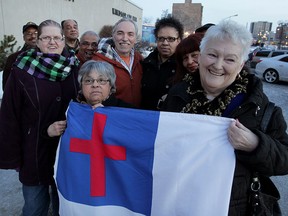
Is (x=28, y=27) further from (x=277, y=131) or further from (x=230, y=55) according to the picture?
(x=277, y=131)

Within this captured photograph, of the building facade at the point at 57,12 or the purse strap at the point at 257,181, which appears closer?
the purse strap at the point at 257,181

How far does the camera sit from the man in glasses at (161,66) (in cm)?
264

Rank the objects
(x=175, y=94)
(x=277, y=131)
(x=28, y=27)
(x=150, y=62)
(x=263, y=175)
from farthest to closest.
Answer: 1. (x=28, y=27)
2. (x=150, y=62)
3. (x=175, y=94)
4. (x=263, y=175)
5. (x=277, y=131)

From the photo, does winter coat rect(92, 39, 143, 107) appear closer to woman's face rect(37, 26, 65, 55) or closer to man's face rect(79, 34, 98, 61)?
woman's face rect(37, 26, 65, 55)

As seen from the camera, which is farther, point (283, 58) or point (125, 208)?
point (283, 58)

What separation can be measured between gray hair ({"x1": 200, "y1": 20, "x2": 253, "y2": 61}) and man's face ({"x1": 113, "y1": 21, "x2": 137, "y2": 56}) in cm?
115

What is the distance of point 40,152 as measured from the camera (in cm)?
219

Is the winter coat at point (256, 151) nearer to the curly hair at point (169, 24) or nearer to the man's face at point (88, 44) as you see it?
the curly hair at point (169, 24)

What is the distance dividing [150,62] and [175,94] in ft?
3.26

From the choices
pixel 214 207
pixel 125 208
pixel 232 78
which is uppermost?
pixel 232 78

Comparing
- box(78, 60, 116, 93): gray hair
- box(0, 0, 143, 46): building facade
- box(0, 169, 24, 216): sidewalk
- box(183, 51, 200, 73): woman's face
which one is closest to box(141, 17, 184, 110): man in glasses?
box(183, 51, 200, 73): woman's face

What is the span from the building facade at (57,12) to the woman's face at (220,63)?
32.7 feet

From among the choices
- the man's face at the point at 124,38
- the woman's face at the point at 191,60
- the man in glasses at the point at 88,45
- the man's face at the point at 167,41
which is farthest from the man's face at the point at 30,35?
the woman's face at the point at 191,60

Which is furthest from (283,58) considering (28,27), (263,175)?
(263,175)
